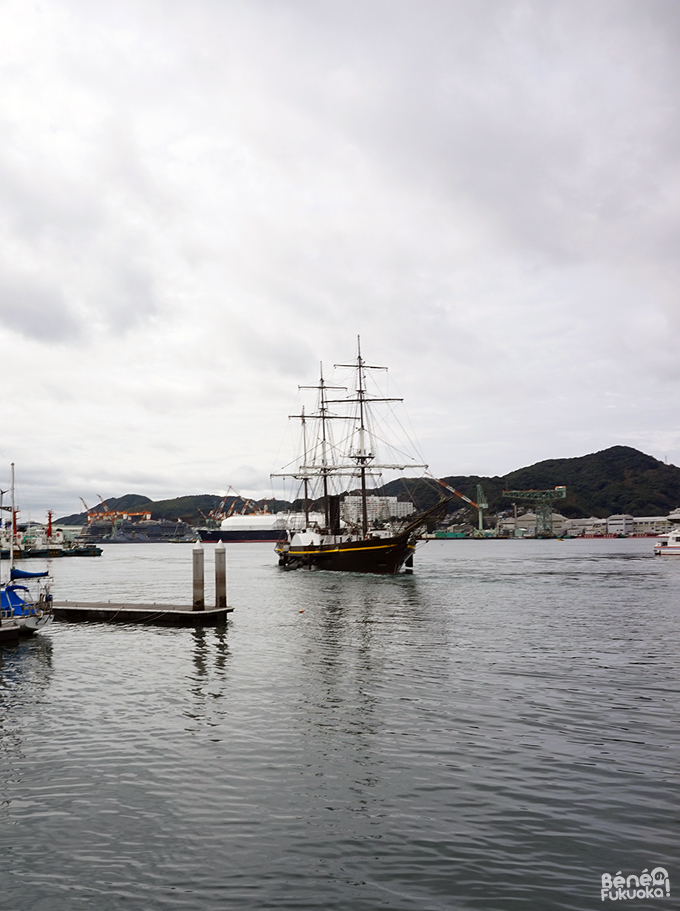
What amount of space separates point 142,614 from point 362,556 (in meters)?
42.6

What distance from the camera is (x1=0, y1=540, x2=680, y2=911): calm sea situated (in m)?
9.76

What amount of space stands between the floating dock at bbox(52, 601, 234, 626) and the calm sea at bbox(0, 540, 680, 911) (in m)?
8.11

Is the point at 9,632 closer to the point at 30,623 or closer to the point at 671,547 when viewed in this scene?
the point at 30,623

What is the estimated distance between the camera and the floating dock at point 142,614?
124 ft

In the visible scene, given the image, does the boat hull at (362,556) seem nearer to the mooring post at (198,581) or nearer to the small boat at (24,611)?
the mooring post at (198,581)

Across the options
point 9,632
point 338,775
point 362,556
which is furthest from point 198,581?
point 362,556

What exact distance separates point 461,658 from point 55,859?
727 inches

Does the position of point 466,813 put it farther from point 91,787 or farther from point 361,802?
point 91,787

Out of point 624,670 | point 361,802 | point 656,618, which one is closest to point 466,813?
point 361,802

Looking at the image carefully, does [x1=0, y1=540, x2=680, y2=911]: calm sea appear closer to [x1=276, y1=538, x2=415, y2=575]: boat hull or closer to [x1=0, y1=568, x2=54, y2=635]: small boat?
[x1=0, y1=568, x2=54, y2=635]: small boat

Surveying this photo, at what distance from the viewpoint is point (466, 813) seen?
38.7 feet

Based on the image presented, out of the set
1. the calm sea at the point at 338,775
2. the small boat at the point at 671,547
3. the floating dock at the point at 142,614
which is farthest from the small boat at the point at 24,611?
the small boat at the point at 671,547

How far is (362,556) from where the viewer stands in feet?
259

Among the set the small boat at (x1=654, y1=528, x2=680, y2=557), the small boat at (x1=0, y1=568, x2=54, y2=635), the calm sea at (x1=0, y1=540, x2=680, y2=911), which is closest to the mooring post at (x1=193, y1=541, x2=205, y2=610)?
the small boat at (x1=0, y1=568, x2=54, y2=635)
